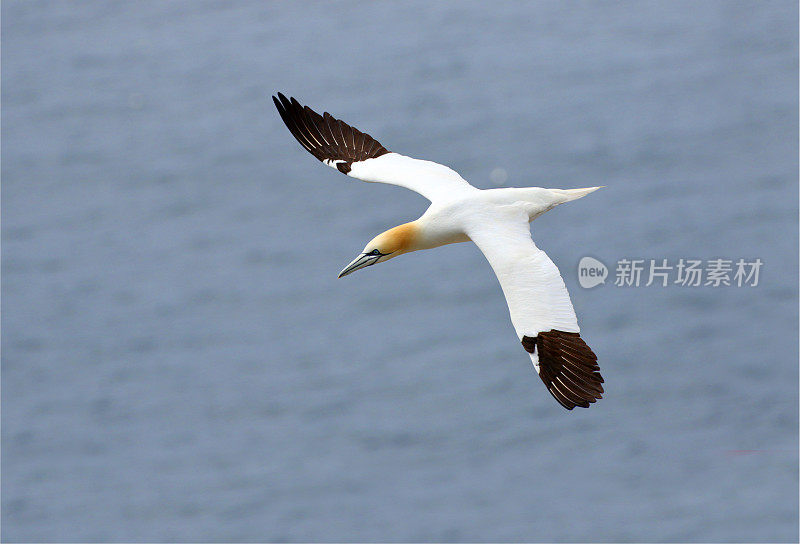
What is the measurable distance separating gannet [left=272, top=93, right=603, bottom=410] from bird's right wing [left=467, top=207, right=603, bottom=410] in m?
0.01

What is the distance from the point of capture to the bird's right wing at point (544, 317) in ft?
54.2

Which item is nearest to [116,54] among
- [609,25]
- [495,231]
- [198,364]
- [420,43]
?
[420,43]

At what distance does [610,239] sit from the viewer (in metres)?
50.2

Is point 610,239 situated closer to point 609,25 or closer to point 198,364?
point 609,25

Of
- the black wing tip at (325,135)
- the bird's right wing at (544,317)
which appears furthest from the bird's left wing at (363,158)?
the bird's right wing at (544,317)

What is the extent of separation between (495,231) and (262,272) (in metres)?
35.0

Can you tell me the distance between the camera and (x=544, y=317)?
1698cm

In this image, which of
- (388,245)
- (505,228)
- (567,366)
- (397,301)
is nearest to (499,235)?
(505,228)

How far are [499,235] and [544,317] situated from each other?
1.61 m

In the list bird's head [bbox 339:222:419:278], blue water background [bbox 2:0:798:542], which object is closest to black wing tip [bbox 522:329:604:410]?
bird's head [bbox 339:222:419:278]

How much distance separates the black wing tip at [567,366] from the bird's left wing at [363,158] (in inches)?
136
